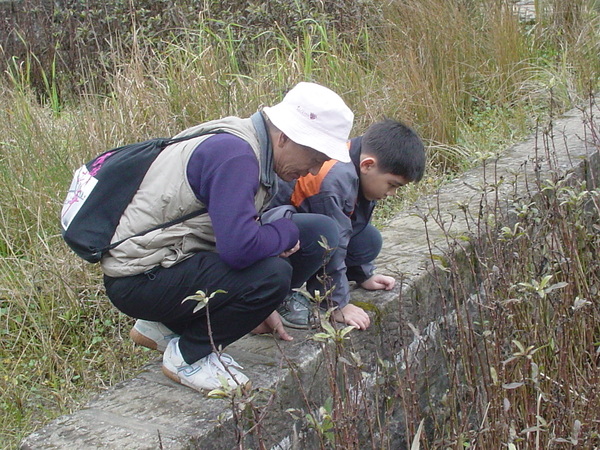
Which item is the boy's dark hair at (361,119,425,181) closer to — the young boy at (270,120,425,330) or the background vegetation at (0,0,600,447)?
the young boy at (270,120,425,330)

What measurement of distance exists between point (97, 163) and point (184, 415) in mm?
833

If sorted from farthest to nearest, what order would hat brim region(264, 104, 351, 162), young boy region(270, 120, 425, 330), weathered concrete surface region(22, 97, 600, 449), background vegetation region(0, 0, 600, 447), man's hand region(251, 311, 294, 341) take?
background vegetation region(0, 0, 600, 447) → young boy region(270, 120, 425, 330) → man's hand region(251, 311, 294, 341) → hat brim region(264, 104, 351, 162) → weathered concrete surface region(22, 97, 600, 449)

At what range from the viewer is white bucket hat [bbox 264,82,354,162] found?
8.50ft

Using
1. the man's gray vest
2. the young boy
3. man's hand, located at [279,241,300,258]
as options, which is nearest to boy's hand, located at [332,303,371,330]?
the young boy

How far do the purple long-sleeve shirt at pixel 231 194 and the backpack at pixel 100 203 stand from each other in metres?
0.13

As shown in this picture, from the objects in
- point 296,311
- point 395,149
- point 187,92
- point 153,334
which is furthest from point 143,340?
point 187,92

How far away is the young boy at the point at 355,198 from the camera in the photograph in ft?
9.53

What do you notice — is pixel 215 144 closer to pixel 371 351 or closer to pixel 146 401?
pixel 146 401

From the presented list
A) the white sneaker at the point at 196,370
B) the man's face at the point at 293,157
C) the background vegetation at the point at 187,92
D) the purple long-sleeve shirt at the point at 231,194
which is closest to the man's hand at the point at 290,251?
the purple long-sleeve shirt at the point at 231,194

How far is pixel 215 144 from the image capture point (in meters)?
2.50

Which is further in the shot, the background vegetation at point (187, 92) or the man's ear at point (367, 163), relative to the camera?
the background vegetation at point (187, 92)

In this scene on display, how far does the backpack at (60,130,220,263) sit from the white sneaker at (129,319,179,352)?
16.5 inches

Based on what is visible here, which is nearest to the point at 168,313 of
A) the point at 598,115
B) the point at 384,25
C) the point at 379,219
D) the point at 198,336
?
the point at 198,336

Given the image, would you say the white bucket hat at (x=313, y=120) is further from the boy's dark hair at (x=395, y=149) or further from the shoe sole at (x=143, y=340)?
the shoe sole at (x=143, y=340)
